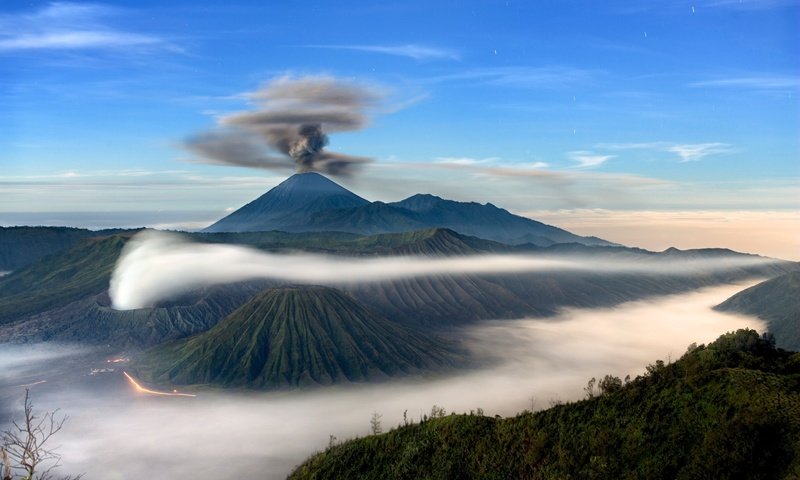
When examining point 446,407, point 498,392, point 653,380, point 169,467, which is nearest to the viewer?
point 653,380

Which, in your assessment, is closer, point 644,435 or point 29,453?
point 29,453

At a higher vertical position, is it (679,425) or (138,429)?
(679,425)

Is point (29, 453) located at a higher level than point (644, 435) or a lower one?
higher

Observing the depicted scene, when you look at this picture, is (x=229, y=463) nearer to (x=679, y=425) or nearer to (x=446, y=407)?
(x=446, y=407)

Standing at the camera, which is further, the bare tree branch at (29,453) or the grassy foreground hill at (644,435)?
the grassy foreground hill at (644,435)

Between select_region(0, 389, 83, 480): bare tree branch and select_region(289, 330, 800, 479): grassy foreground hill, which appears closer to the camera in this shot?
select_region(0, 389, 83, 480): bare tree branch

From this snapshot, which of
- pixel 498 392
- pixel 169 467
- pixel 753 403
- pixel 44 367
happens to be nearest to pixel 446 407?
pixel 498 392

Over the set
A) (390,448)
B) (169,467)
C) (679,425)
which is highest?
(679,425)

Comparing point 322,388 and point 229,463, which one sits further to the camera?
point 322,388
